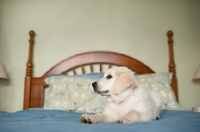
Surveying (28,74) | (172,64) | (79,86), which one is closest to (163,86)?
(172,64)

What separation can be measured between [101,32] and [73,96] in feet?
3.35

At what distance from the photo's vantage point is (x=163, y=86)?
2.18 meters

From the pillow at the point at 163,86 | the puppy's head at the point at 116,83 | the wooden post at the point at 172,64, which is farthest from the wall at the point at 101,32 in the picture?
the puppy's head at the point at 116,83

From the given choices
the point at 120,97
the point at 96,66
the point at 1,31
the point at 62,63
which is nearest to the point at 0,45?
the point at 1,31

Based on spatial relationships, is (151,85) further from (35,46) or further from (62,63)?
(35,46)

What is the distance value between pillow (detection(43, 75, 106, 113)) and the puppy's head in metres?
0.48

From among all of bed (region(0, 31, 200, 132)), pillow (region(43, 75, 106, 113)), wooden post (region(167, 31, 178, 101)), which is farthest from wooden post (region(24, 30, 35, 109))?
wooden post (region(167, 31, 178, 101))

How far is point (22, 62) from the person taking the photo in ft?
8.39

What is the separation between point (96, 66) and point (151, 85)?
0.74 metres

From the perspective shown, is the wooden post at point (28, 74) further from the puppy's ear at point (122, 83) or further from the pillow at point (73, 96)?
the puppy's ear at point (122, 83)

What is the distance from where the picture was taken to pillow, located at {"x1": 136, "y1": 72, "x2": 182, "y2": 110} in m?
2.05

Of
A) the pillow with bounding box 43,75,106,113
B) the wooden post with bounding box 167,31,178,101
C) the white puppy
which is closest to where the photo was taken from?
the white puppy

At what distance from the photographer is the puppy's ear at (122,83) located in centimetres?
140

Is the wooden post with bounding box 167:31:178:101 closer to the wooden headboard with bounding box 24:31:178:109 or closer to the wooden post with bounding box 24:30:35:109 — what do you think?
the wooden headboard with bounding box 24:31:178:109
